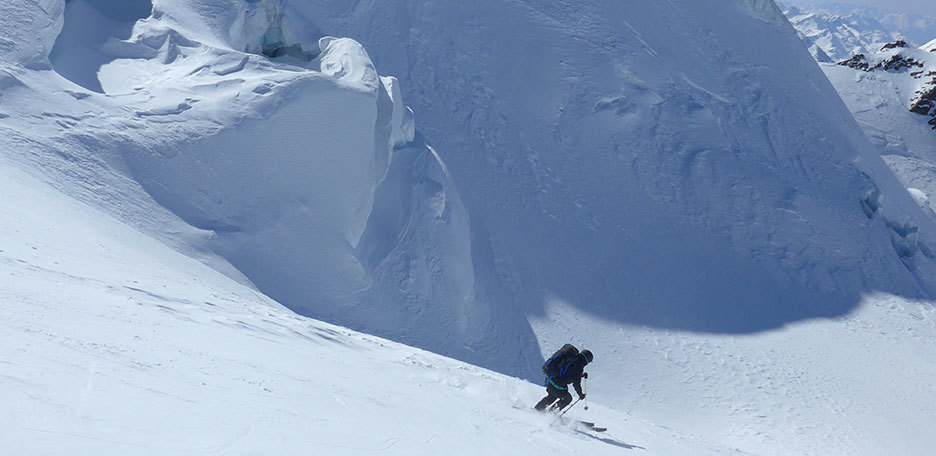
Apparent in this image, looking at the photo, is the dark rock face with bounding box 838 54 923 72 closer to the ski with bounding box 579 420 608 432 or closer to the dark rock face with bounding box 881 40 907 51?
the dark rock face with bounding box 881 40 907 51

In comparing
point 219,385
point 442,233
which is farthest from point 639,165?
point 219,385

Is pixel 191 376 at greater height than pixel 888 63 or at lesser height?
greater

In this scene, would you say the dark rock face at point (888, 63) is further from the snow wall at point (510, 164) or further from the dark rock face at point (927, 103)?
the snow wall at point (510, 164)

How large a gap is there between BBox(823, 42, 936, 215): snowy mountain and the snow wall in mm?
10998

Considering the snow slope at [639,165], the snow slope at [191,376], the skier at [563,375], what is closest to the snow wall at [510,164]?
the snow slope at [639,165]

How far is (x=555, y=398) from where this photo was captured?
36.0ft

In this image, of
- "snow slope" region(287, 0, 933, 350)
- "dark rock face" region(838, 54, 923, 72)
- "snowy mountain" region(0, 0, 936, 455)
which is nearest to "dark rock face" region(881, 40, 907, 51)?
"dark rock face" region(838, 54, 923, 72)

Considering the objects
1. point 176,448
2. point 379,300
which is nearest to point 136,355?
point 176,448

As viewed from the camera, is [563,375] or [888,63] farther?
[888,63]

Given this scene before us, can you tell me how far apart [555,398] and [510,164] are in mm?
17492

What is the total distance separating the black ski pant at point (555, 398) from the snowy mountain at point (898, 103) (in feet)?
123

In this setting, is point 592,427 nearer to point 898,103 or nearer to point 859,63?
point 898,103

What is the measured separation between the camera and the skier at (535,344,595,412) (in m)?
10.9

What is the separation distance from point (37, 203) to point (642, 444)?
10278mm
